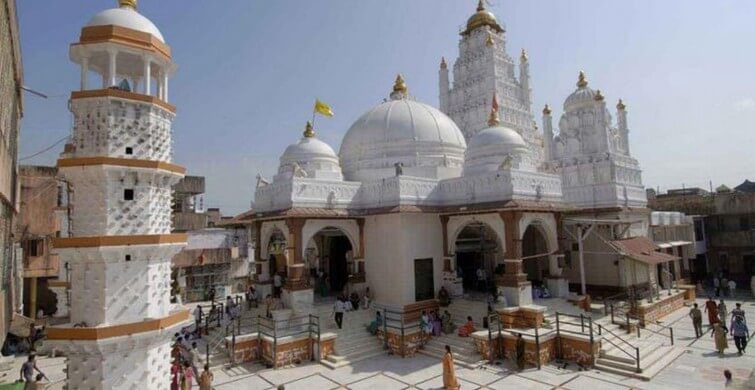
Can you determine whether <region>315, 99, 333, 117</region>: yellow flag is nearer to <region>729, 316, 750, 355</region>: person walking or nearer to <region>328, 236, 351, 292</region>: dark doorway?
<region>328, 236, 351, 292</region>: dark doorway

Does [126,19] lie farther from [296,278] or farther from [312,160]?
[312,160]

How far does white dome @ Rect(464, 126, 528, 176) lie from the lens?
17938mm

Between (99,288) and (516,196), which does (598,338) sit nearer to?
(516,196)

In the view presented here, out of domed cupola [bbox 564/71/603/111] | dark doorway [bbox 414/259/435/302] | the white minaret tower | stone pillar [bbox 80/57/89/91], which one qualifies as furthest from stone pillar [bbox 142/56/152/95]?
domed cupola [bbox 564/71/603/111]

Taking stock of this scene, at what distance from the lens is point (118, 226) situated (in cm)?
730

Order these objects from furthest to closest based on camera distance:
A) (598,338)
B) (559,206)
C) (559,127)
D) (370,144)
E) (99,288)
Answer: (559,127)
(370,144)
(559,206)
(598,338)
(99,288)

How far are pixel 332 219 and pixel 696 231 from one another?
2777 centimetres

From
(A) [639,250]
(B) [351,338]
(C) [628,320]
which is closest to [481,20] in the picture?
(A) [639,250]

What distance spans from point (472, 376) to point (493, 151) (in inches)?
369

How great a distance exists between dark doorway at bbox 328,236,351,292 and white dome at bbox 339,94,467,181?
337 centimetres

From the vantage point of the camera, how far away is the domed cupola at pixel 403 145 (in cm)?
2036

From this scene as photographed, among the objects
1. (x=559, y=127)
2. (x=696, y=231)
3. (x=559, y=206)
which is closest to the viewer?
(x=559, y=206)

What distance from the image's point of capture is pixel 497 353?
13484 mm

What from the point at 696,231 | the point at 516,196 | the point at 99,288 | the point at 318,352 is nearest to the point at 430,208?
the point at 516,196
